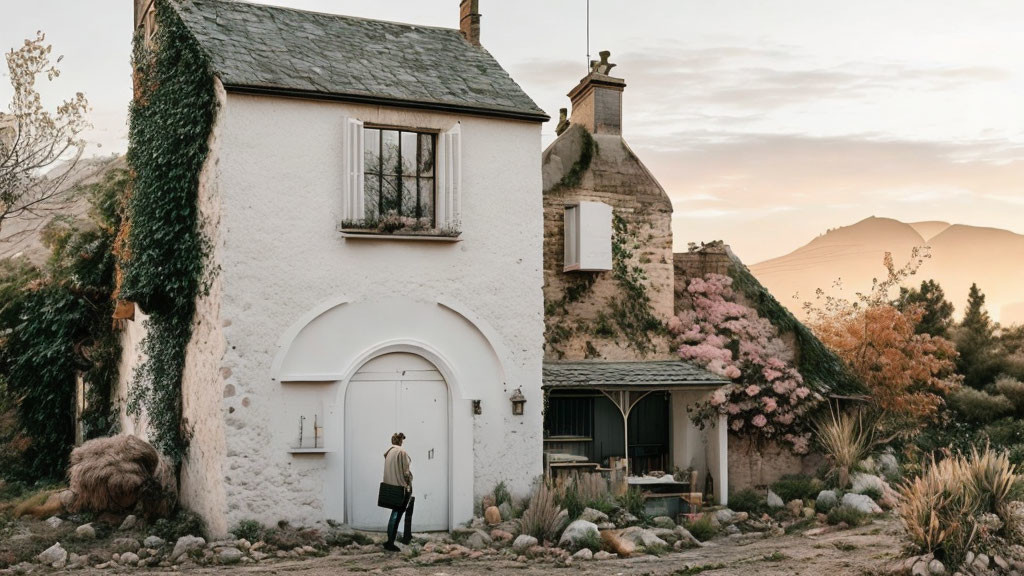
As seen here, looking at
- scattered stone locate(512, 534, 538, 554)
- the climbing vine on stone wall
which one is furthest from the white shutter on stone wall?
scattered stone locate(512, 534, 538, 554)

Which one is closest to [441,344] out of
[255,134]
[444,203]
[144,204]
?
[444,203]

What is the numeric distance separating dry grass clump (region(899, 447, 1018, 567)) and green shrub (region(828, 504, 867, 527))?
11.4 feet

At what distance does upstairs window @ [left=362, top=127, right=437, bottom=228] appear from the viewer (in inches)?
562

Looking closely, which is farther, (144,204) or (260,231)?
(144,204)

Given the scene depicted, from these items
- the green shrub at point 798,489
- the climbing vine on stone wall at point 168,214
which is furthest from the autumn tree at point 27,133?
the green shrub at point 798,489

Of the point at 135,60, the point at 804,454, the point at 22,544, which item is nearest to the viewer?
the point at 22,544

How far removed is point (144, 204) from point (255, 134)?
3529mm

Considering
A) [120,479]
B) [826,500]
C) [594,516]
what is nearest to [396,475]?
[594,516]

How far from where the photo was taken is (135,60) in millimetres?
16906

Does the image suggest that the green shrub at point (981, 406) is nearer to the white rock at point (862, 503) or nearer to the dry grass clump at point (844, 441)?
the dry grass clump at point (844, 441)

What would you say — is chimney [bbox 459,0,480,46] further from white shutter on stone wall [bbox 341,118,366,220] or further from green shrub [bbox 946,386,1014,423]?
green shrub [bbox 946,386,1014,423]

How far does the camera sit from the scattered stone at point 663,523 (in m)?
14.8

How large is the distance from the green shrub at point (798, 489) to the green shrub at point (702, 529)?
2.85 meters

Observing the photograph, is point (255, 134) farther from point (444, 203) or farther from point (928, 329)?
point (928, 329)
